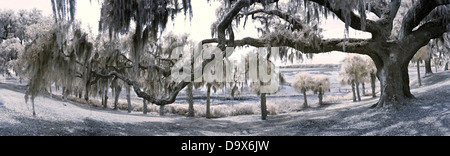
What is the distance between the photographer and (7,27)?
24.3 meters

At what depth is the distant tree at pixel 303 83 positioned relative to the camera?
88.9 feet

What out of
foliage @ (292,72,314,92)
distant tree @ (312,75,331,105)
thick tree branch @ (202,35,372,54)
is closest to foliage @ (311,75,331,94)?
distant tree @ (312,75,331,105)

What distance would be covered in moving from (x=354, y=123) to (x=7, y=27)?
94.9 feet

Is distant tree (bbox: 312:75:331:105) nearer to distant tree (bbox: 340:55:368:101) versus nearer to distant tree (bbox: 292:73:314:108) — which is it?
distant tree (bbox: 292:73:314:108)

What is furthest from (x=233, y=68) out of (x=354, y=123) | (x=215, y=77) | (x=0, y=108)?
(x=0, y=108)

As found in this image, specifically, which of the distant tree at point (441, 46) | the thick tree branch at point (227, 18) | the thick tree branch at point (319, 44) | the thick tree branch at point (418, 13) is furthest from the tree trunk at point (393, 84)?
the thick tree branch at point (227, 18)

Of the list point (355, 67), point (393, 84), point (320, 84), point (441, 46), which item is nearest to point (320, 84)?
point (320, 84)

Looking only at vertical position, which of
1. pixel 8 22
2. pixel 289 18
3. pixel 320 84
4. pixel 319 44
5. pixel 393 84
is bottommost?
pixel 320 84

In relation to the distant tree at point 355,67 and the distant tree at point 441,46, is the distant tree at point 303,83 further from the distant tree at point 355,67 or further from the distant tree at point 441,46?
the distant tree at point 441,46

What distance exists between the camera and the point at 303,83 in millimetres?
27312

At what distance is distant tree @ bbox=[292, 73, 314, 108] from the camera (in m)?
27.1

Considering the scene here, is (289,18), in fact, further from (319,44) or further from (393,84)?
(393,84)

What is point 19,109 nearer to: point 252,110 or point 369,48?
point 369,48

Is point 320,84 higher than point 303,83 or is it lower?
lower
